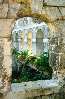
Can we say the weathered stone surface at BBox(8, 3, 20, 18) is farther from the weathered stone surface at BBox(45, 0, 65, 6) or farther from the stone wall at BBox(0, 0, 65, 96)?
the weathered stone surface at BBox(45, 0, 65, 6)

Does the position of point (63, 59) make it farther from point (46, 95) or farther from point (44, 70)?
point (44, 70)

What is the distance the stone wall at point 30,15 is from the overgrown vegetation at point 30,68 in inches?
84.4

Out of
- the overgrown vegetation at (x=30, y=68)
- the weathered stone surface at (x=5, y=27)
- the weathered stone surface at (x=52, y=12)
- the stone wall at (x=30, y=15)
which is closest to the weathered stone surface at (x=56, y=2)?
the stone wall at (x=30, y=15)

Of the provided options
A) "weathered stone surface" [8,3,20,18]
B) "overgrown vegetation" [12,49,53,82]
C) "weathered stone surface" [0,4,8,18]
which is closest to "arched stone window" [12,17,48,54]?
"overgrown vegetation" [12,49,53,82]

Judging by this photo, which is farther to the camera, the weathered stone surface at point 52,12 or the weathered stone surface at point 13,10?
the weathered stone surface at point 52,12

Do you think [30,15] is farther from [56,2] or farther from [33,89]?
[33,89]

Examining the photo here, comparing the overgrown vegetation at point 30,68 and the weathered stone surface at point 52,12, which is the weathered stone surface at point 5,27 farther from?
the overgrown vegetation at point 30,68

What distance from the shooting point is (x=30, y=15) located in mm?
6496

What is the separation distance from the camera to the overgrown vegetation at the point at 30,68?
890 centimetres

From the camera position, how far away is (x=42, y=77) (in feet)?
28.8

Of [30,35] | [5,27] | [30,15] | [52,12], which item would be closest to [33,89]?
[5,27]

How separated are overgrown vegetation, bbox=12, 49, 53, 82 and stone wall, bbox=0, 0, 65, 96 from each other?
2145mm

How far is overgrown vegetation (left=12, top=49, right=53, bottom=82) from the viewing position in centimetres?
890

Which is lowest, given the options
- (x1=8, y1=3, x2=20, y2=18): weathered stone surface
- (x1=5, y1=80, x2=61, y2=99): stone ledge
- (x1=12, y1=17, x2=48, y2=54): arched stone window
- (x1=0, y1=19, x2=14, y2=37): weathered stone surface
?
(x1=12, y1=17, x2=48, y2=54): arched stone window
